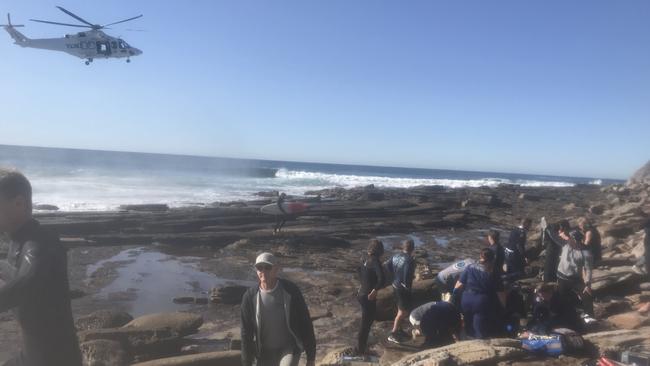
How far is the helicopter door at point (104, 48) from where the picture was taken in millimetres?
21406

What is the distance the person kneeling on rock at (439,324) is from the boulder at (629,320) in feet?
8.54

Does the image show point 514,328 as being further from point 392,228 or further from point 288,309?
point 392,228

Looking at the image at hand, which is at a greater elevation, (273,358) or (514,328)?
(273,358)

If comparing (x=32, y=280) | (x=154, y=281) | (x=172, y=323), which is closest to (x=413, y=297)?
(x=172, y=323)

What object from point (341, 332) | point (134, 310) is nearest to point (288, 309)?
point (341, 332)

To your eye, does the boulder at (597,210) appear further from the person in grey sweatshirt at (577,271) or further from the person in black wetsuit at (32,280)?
the person in black wetsuit at (32,280)

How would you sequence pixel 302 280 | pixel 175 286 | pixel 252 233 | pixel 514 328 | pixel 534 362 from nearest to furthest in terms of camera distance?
1. pixel 534 362
2. pixel 514 328
3. pixel 175 286
4. pixel 302 280
5. pixel 252 233

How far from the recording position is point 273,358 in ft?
12.6

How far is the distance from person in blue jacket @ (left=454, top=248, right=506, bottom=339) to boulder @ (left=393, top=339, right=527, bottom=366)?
651 mm

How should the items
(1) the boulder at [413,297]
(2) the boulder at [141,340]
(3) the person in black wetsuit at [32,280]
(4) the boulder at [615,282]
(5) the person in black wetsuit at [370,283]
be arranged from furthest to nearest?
(4) the boulder at [615,282], (1) the boulder at [413,297], (5) the person in black wetsuit at [370,283], (2) the boulder at [141,340], (3) the person in black wetsuit at [32,280]

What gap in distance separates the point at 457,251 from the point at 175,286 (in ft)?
35.0

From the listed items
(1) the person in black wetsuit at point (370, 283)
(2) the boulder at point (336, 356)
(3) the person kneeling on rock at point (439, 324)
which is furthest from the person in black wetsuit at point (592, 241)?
(2) the boulder at point (336, 356)

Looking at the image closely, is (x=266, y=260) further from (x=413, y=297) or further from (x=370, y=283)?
(x=413, y=297)

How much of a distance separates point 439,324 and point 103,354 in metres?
4.59
